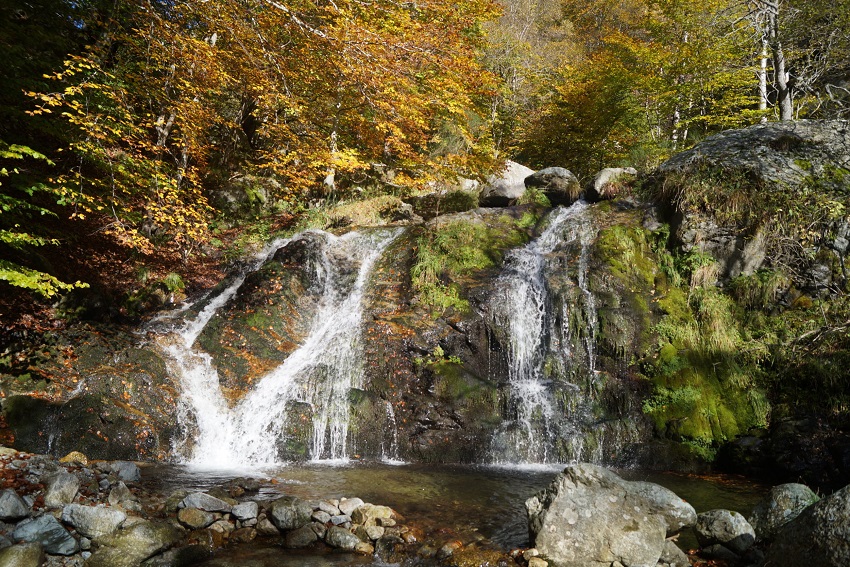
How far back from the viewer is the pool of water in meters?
5.11

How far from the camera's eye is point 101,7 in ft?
30.8

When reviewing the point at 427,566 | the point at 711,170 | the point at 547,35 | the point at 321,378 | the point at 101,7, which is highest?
the point at 547,35

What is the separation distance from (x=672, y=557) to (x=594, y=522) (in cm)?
75

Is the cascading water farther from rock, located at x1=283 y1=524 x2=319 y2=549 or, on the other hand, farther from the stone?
rock, located at x1=283 y1=524 x2=319 y2=549

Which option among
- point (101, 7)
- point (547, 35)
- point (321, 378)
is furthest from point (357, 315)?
point (547, 35)

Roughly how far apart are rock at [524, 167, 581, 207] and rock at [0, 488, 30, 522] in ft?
45.3

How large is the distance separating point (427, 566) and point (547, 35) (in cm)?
3165

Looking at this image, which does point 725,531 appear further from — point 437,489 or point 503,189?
point 503,189

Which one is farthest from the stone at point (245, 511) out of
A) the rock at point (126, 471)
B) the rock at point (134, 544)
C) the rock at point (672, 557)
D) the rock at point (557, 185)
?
the rock at point (557, 185)

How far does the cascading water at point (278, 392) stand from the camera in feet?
26.3

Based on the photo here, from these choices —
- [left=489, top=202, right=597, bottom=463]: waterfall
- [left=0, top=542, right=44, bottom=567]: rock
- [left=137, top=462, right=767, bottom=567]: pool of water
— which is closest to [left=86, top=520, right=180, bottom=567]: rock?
[left=0, top=542, right=44, bottom=567]: rock

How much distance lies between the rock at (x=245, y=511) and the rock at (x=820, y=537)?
184 inches

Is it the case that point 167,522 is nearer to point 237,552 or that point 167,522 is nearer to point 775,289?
point 237,552

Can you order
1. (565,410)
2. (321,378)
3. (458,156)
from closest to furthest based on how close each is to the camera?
(565,410)
(321,378)
(458,156)
